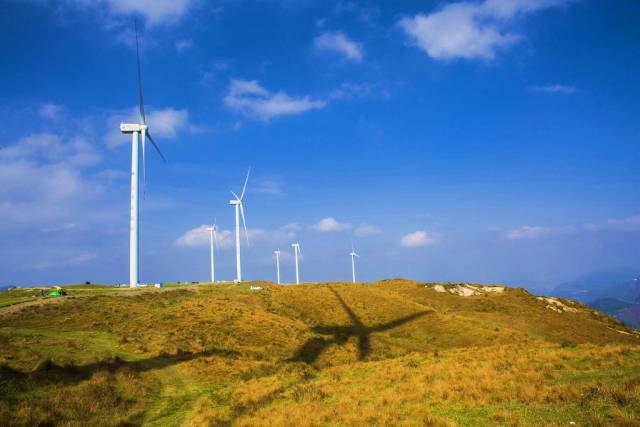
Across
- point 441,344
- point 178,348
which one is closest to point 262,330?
point 178,348

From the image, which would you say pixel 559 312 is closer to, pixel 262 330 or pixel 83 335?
pixel 262 330

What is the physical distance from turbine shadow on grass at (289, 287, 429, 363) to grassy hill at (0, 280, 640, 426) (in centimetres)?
24

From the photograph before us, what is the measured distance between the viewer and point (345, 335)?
4791cm

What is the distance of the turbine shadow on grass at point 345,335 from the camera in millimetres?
38500

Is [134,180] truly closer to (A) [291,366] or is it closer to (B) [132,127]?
(B) [132,127]

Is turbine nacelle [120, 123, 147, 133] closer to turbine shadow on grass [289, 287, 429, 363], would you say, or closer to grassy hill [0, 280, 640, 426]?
grassy hill [0, 280, 640, 426]

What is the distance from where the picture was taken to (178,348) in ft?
111

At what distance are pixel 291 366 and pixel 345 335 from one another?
16451mm

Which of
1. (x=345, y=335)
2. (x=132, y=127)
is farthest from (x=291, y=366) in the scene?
(x=132, y=127)

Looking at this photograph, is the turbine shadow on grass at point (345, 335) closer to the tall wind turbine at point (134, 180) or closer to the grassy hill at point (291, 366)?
the grassy hill at point (291, 366)

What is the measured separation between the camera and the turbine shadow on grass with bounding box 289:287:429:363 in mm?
38500

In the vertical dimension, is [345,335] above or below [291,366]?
above

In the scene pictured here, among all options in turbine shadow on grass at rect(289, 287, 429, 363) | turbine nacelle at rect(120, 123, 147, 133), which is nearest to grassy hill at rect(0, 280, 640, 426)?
turbine shadow on grass at rect(289, 287, 429, 363)

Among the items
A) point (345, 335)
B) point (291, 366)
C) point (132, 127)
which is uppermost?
point (132, 127)
